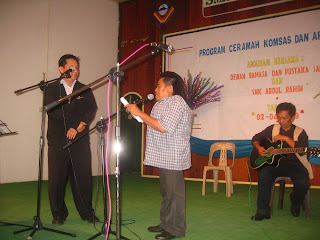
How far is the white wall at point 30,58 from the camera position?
19.7ft

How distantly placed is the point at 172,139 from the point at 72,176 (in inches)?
51.4

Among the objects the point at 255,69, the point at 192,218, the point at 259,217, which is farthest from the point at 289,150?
the point at 255,69

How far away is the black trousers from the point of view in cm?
311

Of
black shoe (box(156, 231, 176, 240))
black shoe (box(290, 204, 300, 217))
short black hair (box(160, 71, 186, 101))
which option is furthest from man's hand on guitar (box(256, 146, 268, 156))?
black shoe (box(156, 231, 176, 240))

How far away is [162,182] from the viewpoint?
2688mm

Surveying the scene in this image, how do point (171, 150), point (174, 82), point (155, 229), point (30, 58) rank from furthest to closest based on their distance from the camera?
point (30, 58) → point (155, 229) → point (174, 82) → point (171, 150)

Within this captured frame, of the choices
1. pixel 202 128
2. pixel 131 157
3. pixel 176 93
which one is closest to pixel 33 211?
pixel 176 93

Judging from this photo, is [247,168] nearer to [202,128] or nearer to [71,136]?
[202,128]

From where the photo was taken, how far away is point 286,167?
11.6 ft

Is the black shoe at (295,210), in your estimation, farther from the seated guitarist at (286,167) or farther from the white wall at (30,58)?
the white wall at (30,58)

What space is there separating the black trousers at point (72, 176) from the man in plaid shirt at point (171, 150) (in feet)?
3.02

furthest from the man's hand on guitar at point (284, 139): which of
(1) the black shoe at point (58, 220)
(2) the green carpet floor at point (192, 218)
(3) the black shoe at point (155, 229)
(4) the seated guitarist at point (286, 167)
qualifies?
(1) the black shoe at point (58, 220)

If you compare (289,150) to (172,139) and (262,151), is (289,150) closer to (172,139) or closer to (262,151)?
(262,151)

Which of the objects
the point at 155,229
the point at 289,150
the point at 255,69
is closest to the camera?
the point at 155,229
